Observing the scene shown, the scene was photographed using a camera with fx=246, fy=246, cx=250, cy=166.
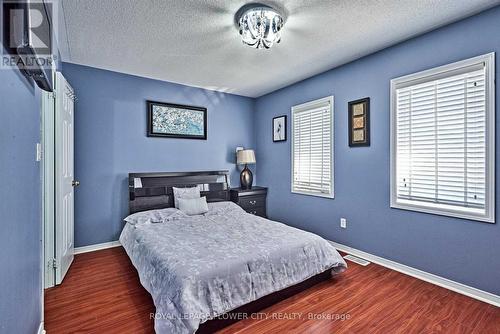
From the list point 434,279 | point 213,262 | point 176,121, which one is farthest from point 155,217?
point 434,279

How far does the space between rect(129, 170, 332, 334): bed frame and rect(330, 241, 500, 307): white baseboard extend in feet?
2.56

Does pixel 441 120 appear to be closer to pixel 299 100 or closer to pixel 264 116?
pixel 299 100

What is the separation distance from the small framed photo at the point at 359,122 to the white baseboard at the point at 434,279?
1.41 meters

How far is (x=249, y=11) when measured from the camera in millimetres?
2146

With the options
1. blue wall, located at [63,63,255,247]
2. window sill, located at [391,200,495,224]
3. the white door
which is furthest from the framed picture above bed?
window sill, located at [391,200,495,224]

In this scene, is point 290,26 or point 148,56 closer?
point 290,26

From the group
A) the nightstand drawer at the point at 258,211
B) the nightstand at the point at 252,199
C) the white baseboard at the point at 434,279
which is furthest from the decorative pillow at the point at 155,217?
the white baseboard at the point at 434,279

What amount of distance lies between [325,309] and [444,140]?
1.98 m

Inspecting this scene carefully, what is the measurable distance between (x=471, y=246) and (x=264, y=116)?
3.58 m

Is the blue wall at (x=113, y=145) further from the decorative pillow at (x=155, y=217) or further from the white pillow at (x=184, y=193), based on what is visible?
the decorative pillow at (x=155, y=217)

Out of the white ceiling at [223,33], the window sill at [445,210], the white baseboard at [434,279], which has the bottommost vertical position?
the white baseboard at [434,279]

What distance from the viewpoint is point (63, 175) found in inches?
101

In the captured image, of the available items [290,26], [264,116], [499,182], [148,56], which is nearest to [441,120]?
[499,182]

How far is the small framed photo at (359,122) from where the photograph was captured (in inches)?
122
